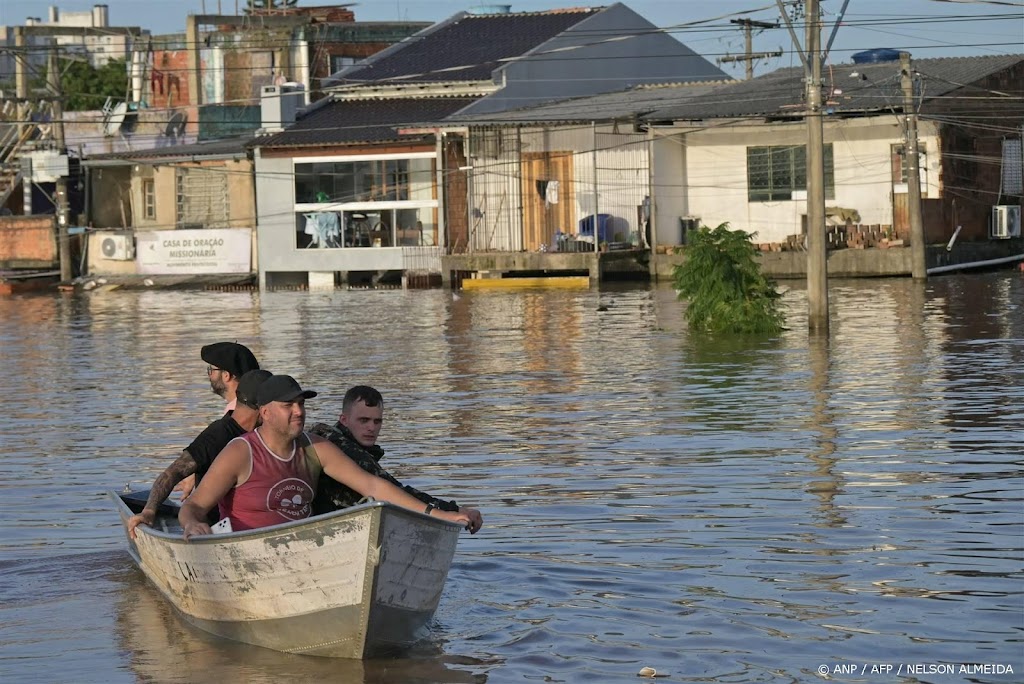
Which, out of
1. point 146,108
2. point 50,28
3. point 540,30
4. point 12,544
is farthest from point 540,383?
point 50,28

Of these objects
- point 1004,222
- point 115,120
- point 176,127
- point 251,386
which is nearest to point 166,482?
point 251,386

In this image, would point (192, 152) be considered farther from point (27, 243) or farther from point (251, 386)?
point (251, 386)

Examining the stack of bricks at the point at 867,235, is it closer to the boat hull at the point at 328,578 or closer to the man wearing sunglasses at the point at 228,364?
the man wearing sunglasses at the point at 228,364

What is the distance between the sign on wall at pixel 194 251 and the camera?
182ft

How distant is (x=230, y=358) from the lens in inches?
413

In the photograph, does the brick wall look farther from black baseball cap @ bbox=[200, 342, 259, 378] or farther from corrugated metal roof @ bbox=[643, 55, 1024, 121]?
black baseball cap @ bbox=[200, 342, 259, 378]

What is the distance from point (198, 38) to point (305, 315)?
30534mm

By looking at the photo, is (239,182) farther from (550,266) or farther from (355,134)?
(550,266)

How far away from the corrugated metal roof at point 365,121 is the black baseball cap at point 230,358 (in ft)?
131

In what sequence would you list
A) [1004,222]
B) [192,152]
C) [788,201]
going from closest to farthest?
[1004,222] < [788,201] < [192,152]

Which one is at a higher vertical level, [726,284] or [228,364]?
[726,284]

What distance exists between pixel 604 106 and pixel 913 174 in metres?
11.6

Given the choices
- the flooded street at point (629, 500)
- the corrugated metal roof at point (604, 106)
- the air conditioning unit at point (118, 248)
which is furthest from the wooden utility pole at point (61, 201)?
the flooded street at point (629, 500)

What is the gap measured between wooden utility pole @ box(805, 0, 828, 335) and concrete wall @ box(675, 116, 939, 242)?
1886cm
